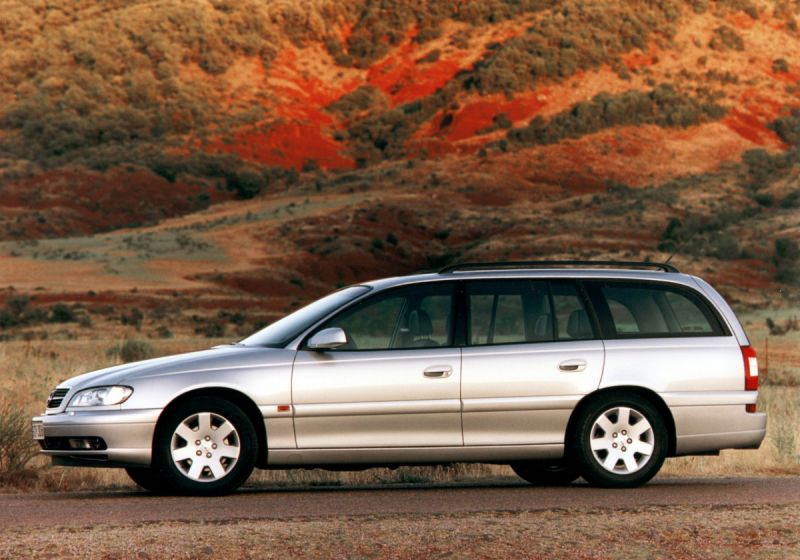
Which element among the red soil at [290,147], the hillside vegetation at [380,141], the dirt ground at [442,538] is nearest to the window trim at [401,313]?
the dirt ground at [442,538]

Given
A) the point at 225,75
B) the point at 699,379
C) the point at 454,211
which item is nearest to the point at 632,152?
the point at 454,211

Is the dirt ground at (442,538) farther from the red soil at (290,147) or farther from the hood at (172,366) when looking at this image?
the red soil at (290,147)

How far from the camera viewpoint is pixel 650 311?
37.0ft

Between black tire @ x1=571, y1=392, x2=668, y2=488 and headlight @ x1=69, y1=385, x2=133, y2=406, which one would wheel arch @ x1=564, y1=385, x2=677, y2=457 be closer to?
black tire @ x1=571, y1=392, x2=668, y2=488

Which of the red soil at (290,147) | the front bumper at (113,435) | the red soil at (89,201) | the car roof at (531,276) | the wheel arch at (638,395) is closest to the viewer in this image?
the front bumper at (113,435)

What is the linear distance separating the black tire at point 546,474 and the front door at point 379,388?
1.46 metres

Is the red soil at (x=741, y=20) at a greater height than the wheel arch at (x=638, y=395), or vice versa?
the red soil at (x=741, y=20)

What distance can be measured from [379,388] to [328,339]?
549 mm

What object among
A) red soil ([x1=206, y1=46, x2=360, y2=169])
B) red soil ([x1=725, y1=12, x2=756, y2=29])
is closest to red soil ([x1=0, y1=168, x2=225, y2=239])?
red soil ([x1=206, y1=46, x2=360, y2=169])

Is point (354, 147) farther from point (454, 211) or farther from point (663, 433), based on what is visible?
point (663, 433)

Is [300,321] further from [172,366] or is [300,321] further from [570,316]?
[570,316]

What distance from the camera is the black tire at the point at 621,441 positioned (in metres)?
10.8

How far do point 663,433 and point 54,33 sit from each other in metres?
95.7

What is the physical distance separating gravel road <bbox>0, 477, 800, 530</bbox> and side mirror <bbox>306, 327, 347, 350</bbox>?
43.0 inches
